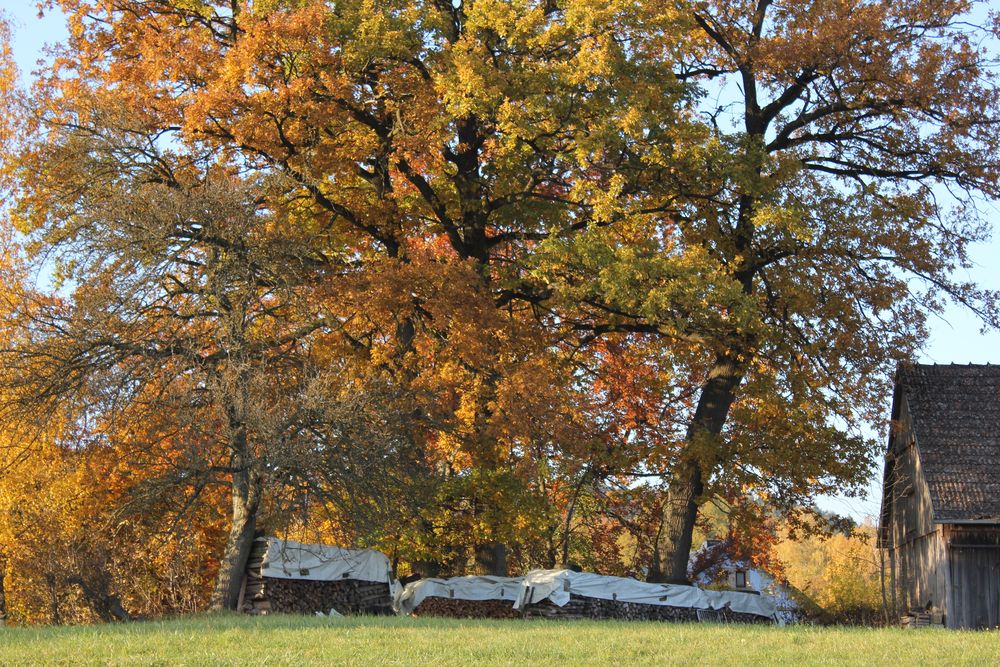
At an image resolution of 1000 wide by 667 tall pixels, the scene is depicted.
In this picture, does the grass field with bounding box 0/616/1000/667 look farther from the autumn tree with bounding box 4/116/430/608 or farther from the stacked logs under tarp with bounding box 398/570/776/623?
the stacked logs under tarp with bounding box 398/570/776/623

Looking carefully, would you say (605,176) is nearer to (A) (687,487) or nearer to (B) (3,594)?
(A) (687,487)

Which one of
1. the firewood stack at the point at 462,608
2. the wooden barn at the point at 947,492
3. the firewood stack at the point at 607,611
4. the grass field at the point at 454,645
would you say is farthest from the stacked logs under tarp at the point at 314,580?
the wooden barn at the point at 947,492

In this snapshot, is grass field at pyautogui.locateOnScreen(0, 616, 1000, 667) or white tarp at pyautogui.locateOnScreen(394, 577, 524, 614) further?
white tarp at pyautogui.locateOnScreen(394, 577, 524, 614)

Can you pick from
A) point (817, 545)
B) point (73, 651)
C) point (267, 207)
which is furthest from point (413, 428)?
point (817, 545)

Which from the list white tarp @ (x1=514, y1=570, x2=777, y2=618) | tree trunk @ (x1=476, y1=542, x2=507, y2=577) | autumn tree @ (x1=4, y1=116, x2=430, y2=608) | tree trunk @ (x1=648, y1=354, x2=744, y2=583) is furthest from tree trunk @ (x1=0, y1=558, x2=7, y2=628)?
tree trunk @ (x1=648, y1=354, x2=744, y2=583)

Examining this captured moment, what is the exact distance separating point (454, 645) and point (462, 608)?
11.1 meters

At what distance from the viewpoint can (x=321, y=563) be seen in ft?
71.3

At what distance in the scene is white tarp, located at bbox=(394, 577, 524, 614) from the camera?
22781mm

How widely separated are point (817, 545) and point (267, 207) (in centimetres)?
6129

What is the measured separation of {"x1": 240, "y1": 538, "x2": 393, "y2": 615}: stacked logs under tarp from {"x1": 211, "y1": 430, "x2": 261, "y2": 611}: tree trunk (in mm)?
544

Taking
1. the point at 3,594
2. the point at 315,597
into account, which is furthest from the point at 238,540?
the point at 3,594

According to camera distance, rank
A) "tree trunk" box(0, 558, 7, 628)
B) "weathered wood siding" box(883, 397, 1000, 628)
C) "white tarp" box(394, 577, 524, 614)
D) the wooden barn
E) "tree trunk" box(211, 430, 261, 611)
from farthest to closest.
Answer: "tree trunk" box(0, 558, 7, 628)
"weathered wood siding" box(883, 397, 1000, 628)
the wooden barn
"white tarp" box(394, 577, 524, 614)
"tree trunk" box(211, 430, 261, 611)

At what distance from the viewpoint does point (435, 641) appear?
12.4m

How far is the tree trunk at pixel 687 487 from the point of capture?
2394 cm
